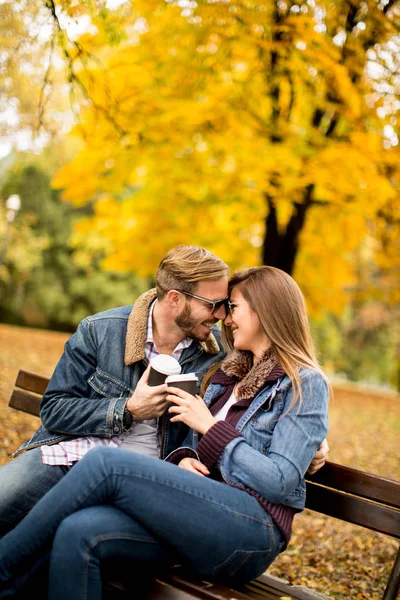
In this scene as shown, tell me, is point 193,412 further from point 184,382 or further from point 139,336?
point 139,336

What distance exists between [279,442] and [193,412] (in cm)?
39

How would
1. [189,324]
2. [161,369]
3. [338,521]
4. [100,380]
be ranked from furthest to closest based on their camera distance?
[338,521] → [189,324] → [100,380] → [161,369]

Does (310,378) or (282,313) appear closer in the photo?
(310,378)

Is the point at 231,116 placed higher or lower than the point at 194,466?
higher

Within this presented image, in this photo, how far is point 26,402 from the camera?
392cm

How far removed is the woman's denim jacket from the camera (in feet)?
7.92

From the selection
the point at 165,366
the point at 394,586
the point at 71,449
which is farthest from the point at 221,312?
the point at 394,586

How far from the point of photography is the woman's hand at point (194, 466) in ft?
8.69

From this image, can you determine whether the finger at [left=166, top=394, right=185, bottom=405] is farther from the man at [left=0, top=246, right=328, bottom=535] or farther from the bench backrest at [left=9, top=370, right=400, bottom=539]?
the bench backrest at [left=9, top=370, right=400, bottom=539]

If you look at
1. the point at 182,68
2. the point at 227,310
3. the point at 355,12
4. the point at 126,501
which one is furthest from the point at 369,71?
the point at 126,501

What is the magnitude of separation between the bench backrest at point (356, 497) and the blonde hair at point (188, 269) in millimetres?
1117

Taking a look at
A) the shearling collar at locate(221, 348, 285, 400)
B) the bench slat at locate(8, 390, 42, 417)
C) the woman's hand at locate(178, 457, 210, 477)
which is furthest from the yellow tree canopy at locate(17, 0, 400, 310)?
the woman's hand at locate(178, 457, 210, 477)

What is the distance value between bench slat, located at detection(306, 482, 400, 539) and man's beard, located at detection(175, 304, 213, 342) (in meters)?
0.94

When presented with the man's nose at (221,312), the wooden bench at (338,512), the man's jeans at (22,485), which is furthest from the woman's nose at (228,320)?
the man's jeans at (22,485)
